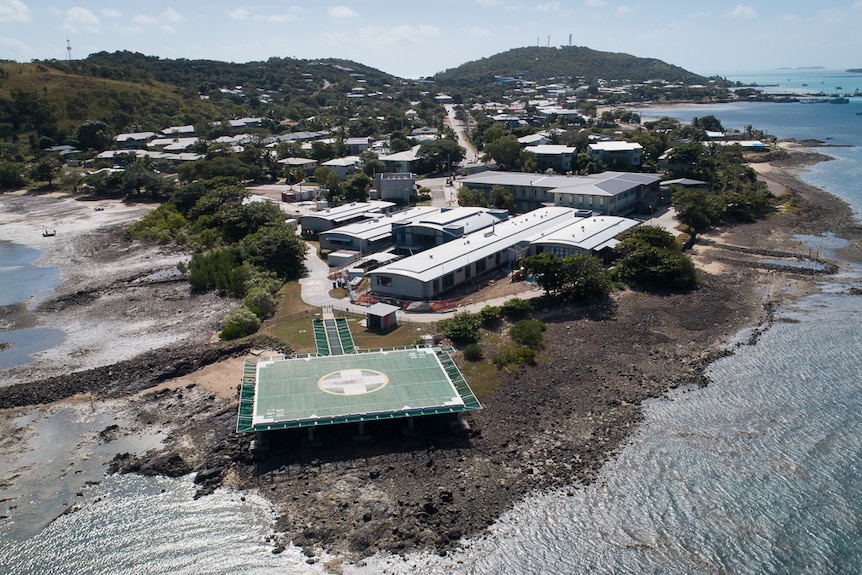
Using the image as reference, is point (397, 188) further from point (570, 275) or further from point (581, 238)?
point (570, 275)

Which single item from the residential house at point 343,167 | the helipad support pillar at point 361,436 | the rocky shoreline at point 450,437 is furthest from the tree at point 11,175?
the helipad support pillar at point 361,436

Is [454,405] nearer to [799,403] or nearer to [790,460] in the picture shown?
[790,460]

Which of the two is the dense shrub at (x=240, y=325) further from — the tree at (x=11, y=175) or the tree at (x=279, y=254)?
the tree at (x=11, y=175)

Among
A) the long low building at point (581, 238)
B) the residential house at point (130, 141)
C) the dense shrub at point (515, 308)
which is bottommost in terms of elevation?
the dense shrub at point (515, 308)

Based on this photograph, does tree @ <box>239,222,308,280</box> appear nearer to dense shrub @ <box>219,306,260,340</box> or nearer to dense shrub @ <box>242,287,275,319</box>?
dense shrub @ <box>242,287,275,319</box>

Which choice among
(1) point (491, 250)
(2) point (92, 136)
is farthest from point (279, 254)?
(2) point (92, 136)

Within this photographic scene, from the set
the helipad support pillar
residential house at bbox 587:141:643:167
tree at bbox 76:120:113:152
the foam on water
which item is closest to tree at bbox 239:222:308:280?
the helipad support pillar

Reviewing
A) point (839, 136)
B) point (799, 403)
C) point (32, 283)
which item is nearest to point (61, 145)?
point (32, 283)
